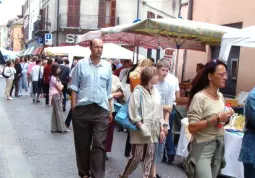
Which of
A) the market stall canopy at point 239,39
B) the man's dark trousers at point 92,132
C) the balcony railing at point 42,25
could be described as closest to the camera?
the man's dark trousers at point 92,132

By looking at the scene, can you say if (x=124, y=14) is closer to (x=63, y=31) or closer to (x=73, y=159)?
(x=63, y=31)

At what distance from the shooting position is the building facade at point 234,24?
1113cm

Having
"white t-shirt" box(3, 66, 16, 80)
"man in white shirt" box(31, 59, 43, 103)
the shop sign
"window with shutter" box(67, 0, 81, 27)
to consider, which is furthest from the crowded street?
the shop sign

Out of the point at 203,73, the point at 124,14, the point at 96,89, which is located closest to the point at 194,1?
the point at 96,89

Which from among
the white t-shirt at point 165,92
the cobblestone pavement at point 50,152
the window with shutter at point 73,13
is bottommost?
the cobblestone pavement at point 50,152

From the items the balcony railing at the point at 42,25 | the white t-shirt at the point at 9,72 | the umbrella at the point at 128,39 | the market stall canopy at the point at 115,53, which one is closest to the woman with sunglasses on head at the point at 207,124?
the umbrella at the point at 128,39

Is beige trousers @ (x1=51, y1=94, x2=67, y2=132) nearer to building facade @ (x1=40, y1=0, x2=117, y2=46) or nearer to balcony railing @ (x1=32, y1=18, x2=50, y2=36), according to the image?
building facade @ (x1=40, y1=0, x2=117, y2=46)

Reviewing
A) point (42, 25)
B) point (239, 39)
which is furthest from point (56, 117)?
point (42, 25)

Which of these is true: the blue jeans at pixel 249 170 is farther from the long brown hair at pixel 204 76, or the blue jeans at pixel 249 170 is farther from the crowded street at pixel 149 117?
the long brown hair at pixel 204 76

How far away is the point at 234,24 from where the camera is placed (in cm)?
1215

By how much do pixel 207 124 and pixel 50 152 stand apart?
448 centimetres

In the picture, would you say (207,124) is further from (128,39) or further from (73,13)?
(73,13)

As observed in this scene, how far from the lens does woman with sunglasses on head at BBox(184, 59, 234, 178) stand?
4055 mm

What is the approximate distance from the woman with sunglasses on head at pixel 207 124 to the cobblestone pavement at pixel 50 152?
8.04ft
